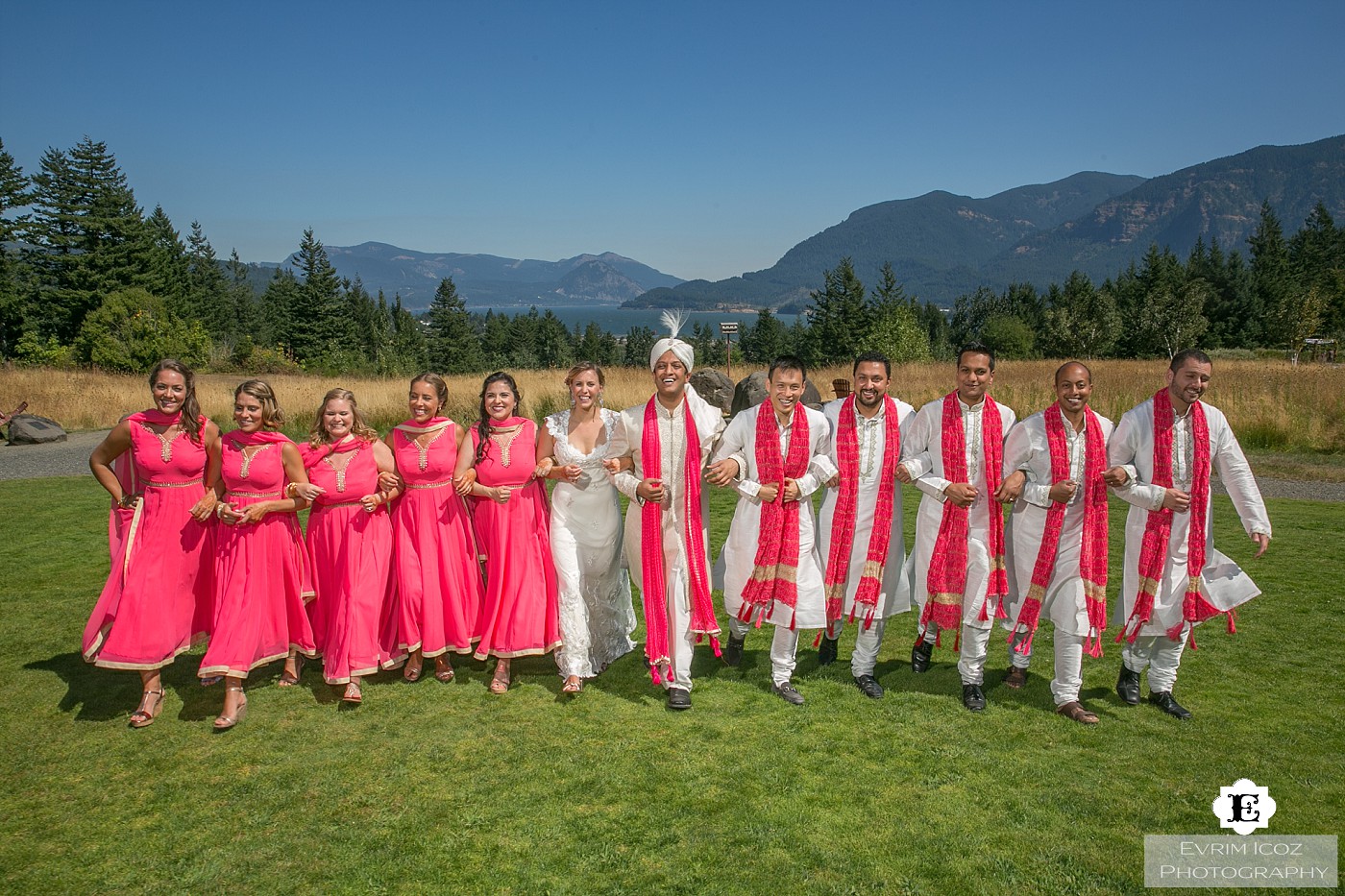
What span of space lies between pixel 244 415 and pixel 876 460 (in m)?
3.72

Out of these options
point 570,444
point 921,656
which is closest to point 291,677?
point 570,444

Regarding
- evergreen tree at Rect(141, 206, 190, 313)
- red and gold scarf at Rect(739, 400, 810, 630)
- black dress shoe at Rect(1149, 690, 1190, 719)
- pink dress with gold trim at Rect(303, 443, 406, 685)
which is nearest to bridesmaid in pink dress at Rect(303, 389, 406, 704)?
pink dress with gold trim at Rect(303, 443, 406, 685)

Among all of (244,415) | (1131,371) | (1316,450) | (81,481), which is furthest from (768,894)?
(1131,371)

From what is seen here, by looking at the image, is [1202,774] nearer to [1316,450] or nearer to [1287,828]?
[1287,828]

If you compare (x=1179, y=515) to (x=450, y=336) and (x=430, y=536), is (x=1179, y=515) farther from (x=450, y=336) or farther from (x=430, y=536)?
(x=450, y=336)

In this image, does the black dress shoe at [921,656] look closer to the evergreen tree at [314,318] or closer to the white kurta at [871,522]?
the white kurta at [871,522]

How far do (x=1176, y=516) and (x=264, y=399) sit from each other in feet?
17.0

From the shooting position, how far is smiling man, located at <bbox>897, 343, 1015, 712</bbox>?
4.52 metres

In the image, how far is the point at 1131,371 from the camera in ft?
71.5

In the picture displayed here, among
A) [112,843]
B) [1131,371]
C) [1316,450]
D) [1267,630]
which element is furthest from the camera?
[1131,371]

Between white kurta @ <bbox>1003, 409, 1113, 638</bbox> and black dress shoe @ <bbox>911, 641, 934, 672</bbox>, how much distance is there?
25.9 inches

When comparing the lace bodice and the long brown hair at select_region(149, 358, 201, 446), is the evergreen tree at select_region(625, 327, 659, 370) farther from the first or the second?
the long brown hair at select_region(149, 358, 201, 446)

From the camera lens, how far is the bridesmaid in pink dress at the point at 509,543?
4.81m

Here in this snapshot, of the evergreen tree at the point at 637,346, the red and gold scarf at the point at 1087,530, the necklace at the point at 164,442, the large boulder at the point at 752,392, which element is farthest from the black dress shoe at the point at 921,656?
the evergreen tree at the point at 637,346
